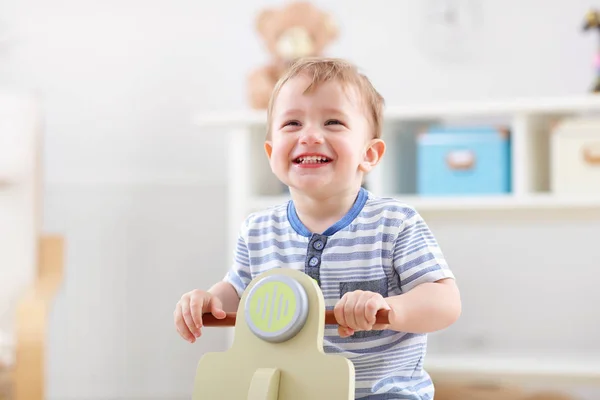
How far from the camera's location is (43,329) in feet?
6.62

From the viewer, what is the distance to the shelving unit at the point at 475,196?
2.11 m

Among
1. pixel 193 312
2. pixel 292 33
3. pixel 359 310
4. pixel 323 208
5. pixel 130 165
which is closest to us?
pixel 359 310

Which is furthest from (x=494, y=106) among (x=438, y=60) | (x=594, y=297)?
(x=594, y=297)

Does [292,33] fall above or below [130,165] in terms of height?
above

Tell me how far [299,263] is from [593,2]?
1769 millimetres

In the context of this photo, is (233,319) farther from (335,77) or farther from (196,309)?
(335,77)

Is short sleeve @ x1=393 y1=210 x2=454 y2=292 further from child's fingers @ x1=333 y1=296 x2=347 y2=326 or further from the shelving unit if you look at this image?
the shelving unit

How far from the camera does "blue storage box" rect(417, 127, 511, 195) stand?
2.15m

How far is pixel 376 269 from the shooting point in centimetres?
109

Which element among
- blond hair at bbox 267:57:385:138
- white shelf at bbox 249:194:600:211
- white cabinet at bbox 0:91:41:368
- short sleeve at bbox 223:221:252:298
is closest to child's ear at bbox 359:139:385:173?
blond hair at bbox 267:57:385:138

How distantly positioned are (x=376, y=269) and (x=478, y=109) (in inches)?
44.6

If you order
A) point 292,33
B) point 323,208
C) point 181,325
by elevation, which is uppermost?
point 292,33

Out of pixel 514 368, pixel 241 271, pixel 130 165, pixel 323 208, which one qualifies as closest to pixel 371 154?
pixel 323 208

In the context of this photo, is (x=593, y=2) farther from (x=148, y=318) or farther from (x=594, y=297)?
(x=148, y=318)
